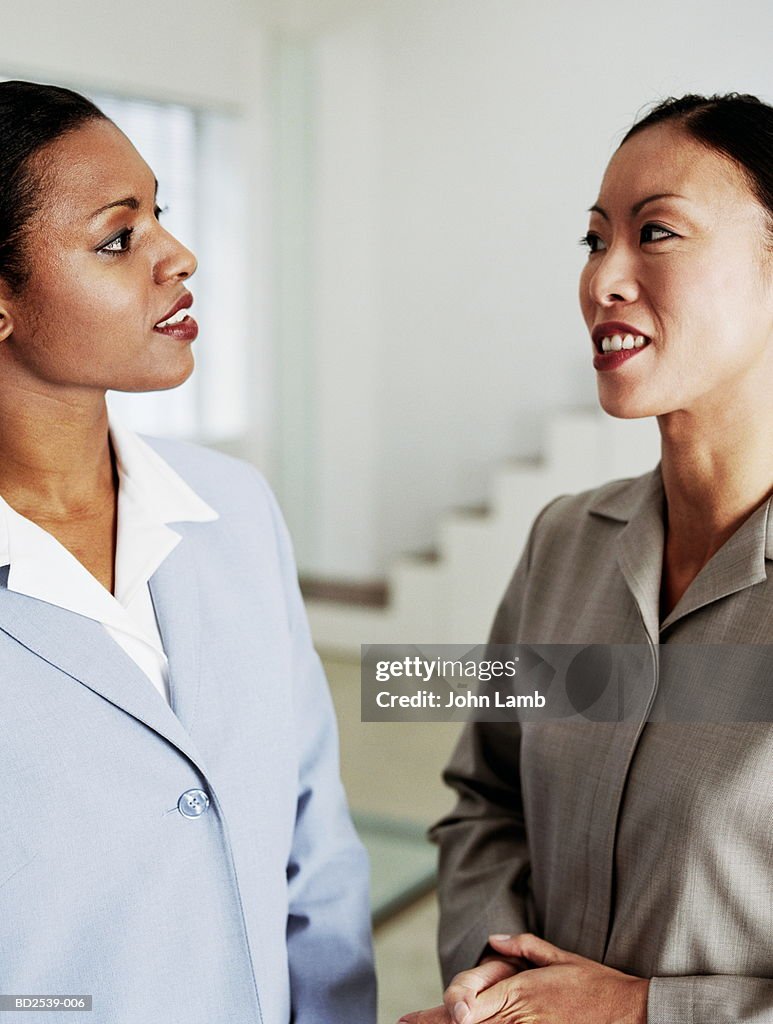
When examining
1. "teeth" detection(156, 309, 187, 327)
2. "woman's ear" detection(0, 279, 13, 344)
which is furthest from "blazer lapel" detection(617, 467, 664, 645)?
"woman's ear" detection(0, 279, 13, 344)

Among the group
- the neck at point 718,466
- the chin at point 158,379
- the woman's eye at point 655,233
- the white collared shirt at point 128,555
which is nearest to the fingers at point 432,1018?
the white collared shirt at point 128,555

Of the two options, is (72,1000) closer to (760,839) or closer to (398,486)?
(760,839)

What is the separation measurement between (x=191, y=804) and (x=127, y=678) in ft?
0.40

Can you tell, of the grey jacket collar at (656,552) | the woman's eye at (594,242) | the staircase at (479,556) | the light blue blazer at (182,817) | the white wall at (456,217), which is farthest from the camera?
the staircase at (479,556)

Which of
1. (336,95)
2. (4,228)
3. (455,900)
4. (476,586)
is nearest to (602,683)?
(455,900)

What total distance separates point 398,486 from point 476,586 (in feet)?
4.71

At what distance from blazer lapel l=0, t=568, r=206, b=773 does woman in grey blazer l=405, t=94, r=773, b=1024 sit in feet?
1.21

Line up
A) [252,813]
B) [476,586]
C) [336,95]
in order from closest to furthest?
A: [252,813]
[476,586]
[336,95]

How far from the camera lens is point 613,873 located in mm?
1089

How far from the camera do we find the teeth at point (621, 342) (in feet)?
3.51

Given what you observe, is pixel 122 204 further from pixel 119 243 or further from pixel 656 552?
pixel 656 552

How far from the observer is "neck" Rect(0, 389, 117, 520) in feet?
3.54

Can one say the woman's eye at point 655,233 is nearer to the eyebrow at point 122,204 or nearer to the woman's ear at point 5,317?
the eyebrow at point 122,204

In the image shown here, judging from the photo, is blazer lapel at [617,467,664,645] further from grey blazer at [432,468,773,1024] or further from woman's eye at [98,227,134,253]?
woman's eye at [98,227,134,253]
